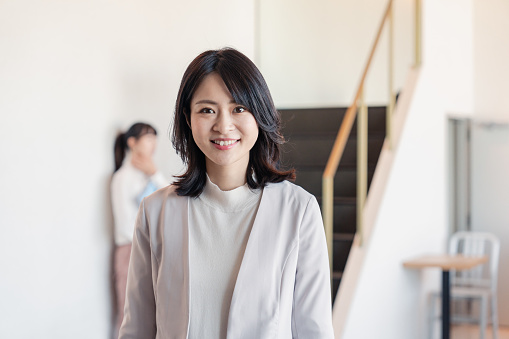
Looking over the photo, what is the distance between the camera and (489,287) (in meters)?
5.94

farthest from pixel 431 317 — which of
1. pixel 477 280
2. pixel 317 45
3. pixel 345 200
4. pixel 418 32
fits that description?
pixel 317 45

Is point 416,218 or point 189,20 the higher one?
point 189,20

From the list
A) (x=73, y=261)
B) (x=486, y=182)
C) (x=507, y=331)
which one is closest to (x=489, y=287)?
(x=507, y=331)

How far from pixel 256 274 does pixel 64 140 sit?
256cm

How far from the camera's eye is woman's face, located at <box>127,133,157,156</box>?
4008 millimetres

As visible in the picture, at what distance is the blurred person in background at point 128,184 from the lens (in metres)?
3.93

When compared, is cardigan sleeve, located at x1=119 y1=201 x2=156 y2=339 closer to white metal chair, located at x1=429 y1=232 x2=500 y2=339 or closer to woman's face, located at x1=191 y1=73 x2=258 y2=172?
woman's face, located at x1=191 y1=73 x2=258 y2=172

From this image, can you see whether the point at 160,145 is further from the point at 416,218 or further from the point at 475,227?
the point at 475,227

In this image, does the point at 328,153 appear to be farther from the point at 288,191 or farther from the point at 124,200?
the point at 288,191

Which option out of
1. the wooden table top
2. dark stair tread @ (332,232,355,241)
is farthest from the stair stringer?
the wooden table top

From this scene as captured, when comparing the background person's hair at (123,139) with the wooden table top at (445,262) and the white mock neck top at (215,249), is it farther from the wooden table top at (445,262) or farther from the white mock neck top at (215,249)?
the white mock neck top at (215,249)

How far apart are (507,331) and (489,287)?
0.67m

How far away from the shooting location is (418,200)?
5.16 metres

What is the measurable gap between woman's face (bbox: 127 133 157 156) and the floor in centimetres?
331
